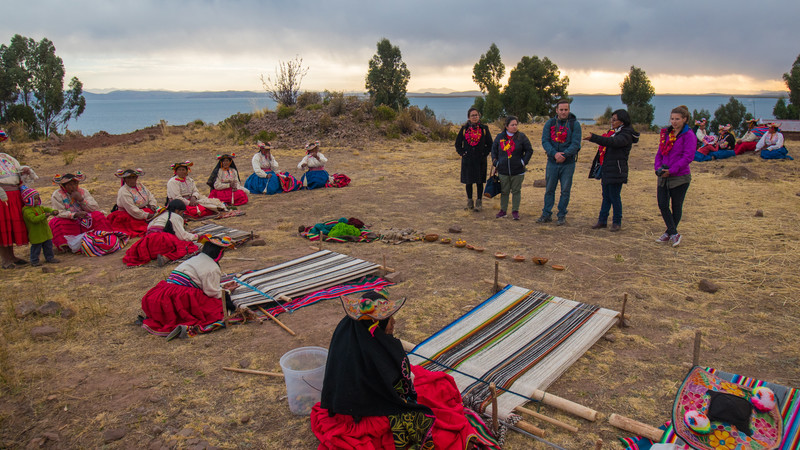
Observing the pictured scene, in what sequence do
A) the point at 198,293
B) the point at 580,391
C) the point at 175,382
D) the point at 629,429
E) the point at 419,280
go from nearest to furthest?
the point at 629,429
the point at 580,391
the point at 175,382
the point at 198,293
the point at 419,280

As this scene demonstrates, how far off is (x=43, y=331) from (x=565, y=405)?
4837mm

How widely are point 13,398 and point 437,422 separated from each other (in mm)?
3329

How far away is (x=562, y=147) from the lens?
298 inches

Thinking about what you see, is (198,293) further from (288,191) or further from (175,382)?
(288,191)

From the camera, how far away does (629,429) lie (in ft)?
10.1

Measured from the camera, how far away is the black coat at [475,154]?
27.7 feet

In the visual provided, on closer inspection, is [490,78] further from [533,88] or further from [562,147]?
[562,147]

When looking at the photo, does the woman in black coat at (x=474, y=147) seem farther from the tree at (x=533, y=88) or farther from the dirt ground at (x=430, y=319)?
the tree at (x=533, y=88)

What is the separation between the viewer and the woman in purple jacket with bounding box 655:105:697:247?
20.5ft

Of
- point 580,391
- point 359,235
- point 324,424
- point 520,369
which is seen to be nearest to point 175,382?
point 324,424

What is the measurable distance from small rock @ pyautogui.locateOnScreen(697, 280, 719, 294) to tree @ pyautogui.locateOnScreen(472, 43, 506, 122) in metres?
28.7

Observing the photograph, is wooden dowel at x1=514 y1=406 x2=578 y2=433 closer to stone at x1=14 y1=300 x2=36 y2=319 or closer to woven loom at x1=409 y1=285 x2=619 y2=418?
woven loom at x1=409 y1=285 x2=619 y2=418

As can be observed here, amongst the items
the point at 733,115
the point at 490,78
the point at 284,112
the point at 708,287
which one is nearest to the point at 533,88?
the point at 490,78

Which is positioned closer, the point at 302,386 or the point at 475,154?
the point at 302,386
